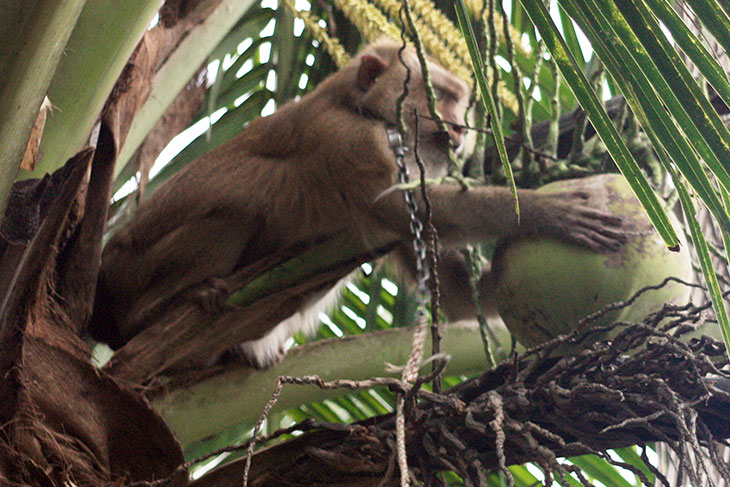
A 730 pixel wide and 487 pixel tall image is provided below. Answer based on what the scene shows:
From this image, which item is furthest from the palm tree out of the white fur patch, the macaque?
the macaque

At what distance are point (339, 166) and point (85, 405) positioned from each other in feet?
4.05

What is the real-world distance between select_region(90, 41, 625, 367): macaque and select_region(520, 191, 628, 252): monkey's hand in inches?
19.8

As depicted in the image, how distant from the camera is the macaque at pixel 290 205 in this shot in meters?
2.36

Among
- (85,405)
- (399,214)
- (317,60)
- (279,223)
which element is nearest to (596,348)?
(85,405)

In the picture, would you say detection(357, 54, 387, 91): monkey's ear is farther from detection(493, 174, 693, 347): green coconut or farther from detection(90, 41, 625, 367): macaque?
detection(493, 174, 693, 347): green coconut

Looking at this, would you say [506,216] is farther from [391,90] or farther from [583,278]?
[391,90]

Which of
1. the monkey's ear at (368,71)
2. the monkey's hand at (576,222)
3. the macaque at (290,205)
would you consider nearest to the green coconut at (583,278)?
the monkey's hand at (576,222)

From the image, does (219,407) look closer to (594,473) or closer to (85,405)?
(85,405)

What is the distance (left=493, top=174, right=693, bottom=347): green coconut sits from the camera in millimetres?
1449

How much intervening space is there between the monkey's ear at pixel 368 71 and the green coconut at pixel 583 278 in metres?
1.31

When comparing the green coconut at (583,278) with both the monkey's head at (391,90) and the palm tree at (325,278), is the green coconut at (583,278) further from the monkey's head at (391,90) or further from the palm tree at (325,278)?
the monkey's head at (391,90)

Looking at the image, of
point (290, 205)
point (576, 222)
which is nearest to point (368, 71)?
point (290, 205)

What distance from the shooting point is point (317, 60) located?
3045mm

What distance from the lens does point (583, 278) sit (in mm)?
1473
